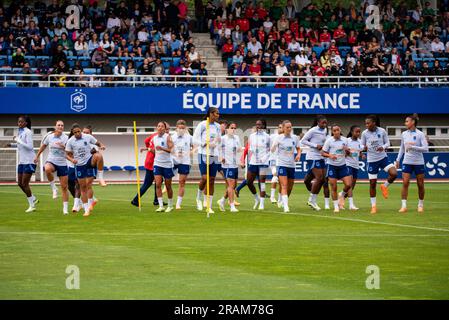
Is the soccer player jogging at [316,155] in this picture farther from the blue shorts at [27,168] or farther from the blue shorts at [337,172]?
the blue shorts at [27,168]

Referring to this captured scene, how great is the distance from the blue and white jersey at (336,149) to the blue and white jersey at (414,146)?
1.39 m

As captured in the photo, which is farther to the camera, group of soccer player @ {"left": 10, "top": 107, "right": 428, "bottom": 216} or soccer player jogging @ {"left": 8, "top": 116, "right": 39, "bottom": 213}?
soccer player jogging @ {"left": 8, "top": 116, "right": 39, "bottom": 213}

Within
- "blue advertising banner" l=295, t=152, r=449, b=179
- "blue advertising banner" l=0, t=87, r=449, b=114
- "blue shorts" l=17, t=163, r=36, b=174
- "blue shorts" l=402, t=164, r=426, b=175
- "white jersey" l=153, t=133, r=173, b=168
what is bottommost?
"blue advertising banner" l=295, t=152, r=449, b=179

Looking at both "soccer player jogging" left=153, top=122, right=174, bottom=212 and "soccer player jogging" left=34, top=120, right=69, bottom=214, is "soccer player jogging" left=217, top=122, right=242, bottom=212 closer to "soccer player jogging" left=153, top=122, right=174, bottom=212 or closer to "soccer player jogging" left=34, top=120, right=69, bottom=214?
"soccer player jogging" left=153, top=122, right=174, bottom=212

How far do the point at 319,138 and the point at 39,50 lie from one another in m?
22.1

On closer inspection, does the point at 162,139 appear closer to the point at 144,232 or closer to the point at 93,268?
the point at 144,232

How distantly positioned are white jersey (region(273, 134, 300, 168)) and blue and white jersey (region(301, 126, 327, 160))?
0.67m

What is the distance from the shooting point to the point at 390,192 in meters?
34.4

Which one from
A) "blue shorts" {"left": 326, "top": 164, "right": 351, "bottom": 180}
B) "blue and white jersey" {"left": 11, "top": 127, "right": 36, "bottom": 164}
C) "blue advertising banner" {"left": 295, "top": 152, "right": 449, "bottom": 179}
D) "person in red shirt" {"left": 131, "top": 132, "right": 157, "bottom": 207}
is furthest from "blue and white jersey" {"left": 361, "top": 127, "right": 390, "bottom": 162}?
"blue advertising banner" {"left": 295, "top": 152, "right": 449, "bottom": 179}

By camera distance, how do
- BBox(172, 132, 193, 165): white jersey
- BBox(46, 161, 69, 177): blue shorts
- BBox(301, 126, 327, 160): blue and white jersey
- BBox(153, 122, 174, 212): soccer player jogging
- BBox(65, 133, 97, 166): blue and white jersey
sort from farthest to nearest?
BBox(301, 126, 327, 160): blue and white jersey < BBox(172, 132, 193, 165): white jersey < BBox(153, 122, 174, 212): soccer player jogging < BBox(46, 161, 69, 177): blue shorts < BBox(65, 133, 97, 166): blue and white jersey

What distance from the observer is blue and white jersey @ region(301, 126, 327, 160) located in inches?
996

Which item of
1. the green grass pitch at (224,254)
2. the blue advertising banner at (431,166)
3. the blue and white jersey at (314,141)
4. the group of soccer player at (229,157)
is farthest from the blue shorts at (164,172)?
the blue advertising banner at (431,166)
